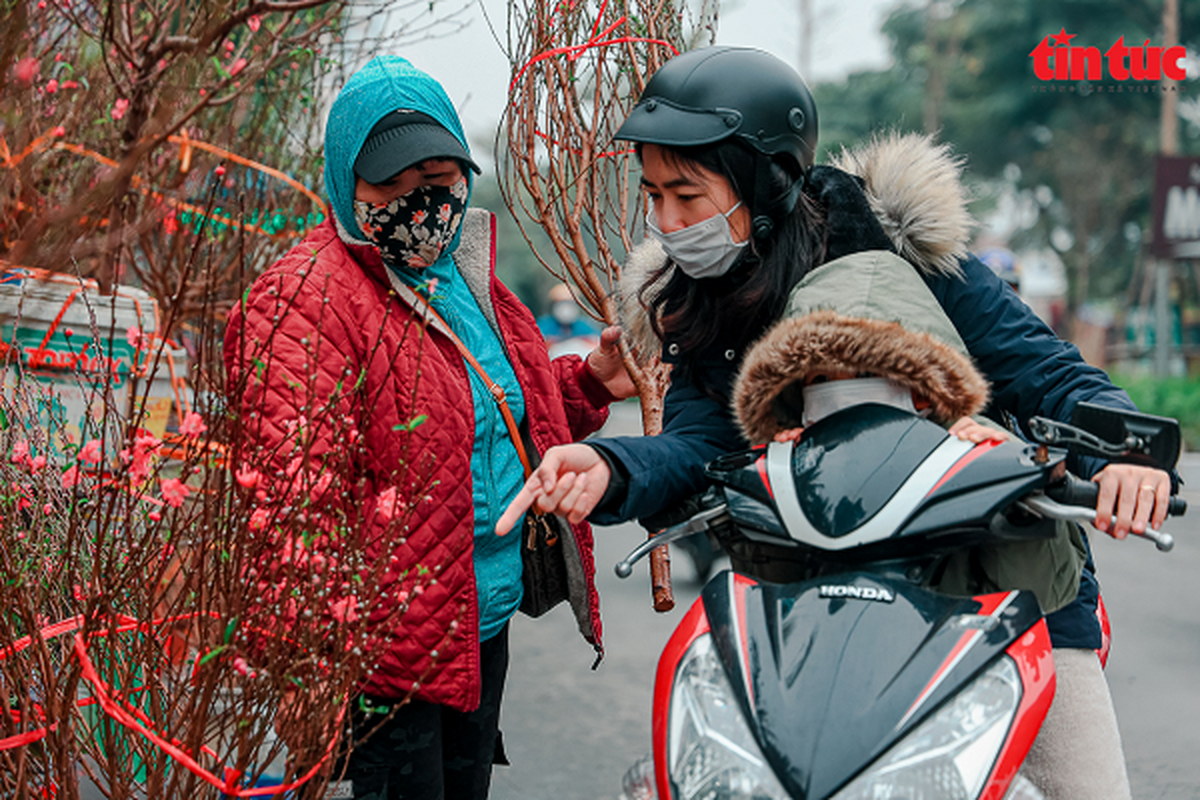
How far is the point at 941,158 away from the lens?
197 centimetres

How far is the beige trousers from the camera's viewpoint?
165 cm

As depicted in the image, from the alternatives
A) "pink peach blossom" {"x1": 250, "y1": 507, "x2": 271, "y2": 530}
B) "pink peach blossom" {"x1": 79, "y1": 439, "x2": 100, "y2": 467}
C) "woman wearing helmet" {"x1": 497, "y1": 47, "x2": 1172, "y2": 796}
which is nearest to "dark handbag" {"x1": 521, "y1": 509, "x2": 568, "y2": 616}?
Result: "woman wearing helmet" {"x1": 497, "y1": 47, "x2": 1172, "y2": 796}

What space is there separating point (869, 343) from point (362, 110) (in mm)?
1120

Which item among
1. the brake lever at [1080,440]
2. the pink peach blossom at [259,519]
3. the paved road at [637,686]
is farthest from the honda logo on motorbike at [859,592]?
the paved road at [637,686]

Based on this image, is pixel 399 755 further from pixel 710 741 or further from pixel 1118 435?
pixel 1118 435

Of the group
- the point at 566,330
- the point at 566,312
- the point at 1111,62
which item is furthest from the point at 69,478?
the point at 1111,62

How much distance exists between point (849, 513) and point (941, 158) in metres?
0.89

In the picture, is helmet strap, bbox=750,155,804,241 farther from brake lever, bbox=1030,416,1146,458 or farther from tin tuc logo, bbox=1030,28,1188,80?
tin tuc logo, bbox=1030,28,1188,80

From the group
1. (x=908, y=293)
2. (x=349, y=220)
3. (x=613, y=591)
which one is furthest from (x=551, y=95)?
(x=613, y=591)

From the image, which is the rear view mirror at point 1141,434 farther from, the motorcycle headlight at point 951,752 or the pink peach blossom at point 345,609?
the pink peach blossom at point 345,609

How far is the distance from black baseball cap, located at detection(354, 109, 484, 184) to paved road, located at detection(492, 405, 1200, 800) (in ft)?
8.62

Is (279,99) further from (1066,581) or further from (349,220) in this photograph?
(1066,581)

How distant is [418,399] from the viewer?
1.90 m

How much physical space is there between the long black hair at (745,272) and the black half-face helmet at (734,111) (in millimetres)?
23
